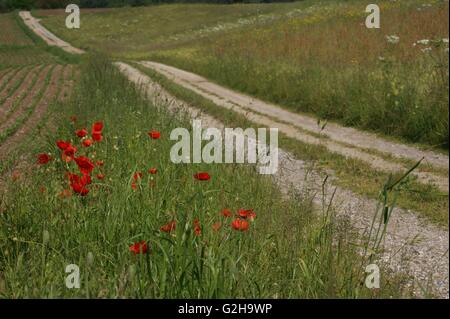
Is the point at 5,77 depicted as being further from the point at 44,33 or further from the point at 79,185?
the point at 44,33

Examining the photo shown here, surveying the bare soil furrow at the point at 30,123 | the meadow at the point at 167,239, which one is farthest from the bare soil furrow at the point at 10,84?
the meadow at the point at 167,239

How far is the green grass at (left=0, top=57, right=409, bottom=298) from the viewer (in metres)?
2.92

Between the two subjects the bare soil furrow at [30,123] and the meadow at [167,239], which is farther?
the bare soil furrow at [30,123]

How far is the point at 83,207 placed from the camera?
3.92 metres

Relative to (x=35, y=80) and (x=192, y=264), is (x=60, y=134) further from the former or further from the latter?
(x=35, y=80)

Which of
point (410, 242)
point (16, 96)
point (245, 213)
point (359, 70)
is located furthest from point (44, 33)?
point (245, 213)

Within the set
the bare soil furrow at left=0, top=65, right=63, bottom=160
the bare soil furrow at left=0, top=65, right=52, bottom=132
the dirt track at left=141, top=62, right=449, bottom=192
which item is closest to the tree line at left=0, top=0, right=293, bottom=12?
the bare soil furrow at left=0, top=65, right=52, bottom=132

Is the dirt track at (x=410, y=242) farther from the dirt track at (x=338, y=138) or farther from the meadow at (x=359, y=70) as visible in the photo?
the meadow at (x=359, y=70)

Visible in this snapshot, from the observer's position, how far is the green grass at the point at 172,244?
2924 millimetres

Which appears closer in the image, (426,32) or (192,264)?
(192,264)

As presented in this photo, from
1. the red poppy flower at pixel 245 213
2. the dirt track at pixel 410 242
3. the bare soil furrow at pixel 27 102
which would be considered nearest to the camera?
the red poppy flower at pixel 245 213
